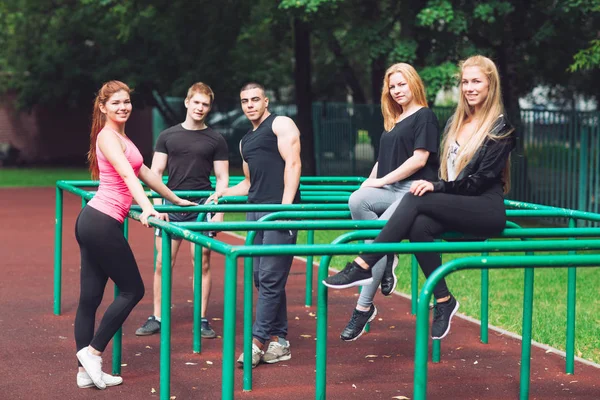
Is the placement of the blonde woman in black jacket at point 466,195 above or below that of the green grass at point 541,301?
above

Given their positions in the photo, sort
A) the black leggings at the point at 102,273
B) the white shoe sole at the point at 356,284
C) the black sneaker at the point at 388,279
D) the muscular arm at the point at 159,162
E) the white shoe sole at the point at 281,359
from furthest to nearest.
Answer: the muscular arm at the point at 159,162 < the white shoe sole at the point at 281,359 < the black sneaker at the point at 388,279 < the black leggings at the point at 102,273 < the white shoe sole at the point at 356,284

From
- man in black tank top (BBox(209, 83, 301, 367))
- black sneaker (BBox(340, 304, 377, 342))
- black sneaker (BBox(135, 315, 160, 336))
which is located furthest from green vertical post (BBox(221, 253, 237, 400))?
black sneaker (BBox(135, 315, 160, 336))

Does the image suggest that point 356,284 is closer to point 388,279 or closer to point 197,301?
point 388,279

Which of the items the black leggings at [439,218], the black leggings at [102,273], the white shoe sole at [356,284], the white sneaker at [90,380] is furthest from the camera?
the white sneaker at [90,380]

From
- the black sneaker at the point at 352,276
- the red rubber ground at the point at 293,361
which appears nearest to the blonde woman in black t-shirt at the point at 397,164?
the black sneaker at the point at 352,276

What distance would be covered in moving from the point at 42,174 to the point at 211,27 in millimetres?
6322

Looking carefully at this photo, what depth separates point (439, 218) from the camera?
5262 millimetres

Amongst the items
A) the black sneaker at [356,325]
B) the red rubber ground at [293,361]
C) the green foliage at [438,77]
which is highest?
Answer: the green foliage at [438,77]

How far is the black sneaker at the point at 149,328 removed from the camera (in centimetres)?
706

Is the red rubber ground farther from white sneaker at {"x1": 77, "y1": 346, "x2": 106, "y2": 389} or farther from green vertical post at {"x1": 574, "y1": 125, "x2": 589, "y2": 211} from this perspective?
green vertical post at {"x1": 574, "y1": 125, "x2": 589, "y2": 211}

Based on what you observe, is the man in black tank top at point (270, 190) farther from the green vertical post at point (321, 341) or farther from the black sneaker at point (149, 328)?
the green vertical post at point (321, 341)

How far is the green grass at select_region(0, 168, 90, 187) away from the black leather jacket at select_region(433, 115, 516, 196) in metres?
18.5

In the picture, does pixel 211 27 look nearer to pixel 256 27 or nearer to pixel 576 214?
pixel 256 27

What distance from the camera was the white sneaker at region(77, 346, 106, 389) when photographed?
5.55m
